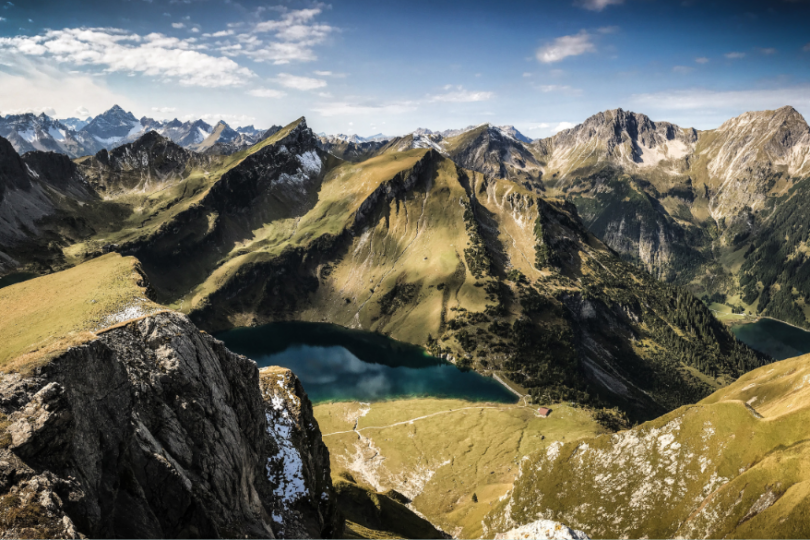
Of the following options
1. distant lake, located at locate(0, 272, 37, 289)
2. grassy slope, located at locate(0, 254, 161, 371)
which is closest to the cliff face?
grassy slope, located at locate(0, 254, 161, 371)

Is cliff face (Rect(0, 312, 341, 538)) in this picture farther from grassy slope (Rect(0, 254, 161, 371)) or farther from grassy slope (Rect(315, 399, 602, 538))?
grassy slope (Rect(315, 399, 602, 538))

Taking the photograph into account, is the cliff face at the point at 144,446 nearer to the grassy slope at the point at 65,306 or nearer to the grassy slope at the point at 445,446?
the grassy slope at the point at 65,306

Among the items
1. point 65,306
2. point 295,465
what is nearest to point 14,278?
point 65,306

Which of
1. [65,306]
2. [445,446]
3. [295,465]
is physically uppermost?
[65,306]

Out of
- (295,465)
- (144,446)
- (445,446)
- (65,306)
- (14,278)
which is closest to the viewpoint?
(144,446)

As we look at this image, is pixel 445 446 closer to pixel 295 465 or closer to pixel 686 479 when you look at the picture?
pixel 686 479

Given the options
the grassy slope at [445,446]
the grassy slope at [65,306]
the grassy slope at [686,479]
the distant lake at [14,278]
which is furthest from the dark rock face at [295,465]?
the distant lake at [14,278]

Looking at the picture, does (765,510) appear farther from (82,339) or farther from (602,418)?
(602,418)
